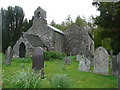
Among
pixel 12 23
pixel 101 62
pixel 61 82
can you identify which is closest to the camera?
pixel 61 82

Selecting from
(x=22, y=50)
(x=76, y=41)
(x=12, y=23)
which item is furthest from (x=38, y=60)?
(x=12, y=23)

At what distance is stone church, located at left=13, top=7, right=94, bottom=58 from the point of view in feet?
55.9

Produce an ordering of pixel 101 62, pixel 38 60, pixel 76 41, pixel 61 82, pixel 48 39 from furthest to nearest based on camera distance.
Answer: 1. pixel 76 41
2. pixel 48 39
3. pixel 101 62
4. pixel 38 60
5. pixel 61 82

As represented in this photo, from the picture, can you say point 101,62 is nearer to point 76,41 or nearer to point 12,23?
point 76,41

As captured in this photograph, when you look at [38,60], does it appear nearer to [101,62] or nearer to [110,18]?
[101,62]

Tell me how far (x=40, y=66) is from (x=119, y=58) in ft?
8.55

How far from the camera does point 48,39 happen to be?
1938cm


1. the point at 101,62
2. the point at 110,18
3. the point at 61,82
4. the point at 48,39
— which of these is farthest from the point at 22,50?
the point at 61,82

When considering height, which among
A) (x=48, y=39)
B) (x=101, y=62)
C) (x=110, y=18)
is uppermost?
(x=110, y=18)

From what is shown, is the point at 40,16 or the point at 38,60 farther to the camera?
the point at 40,16

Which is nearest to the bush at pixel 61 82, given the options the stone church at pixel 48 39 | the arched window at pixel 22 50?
the stone church at pixel 48 39

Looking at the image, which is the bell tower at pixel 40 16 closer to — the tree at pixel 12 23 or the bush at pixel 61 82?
the tree at pixel 12 23

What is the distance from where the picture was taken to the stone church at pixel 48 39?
1705 cm

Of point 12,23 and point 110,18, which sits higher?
point 12,23
